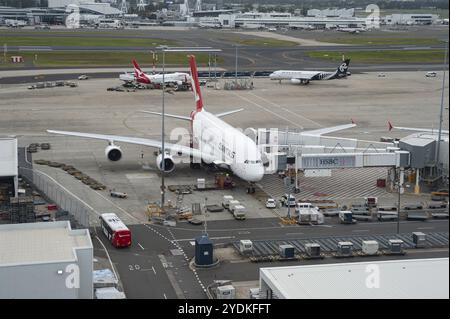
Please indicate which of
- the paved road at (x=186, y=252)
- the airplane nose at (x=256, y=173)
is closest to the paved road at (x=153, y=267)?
the paved road at (x=186, y=252)

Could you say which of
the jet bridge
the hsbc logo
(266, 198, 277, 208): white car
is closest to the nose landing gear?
the jet bridge

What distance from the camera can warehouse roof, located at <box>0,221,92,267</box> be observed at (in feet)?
91.4

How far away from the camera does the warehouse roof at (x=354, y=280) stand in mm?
18844

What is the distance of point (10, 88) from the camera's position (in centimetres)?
10525

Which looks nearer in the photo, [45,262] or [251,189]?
[45,262]

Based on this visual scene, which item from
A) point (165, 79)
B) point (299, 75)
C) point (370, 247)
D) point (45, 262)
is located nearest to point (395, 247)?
point (370, 247)

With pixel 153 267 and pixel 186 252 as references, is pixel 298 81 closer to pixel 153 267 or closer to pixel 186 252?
pixel 186 252

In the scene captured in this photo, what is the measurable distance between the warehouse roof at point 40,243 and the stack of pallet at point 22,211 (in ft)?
28.5

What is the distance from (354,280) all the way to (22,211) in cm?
2550

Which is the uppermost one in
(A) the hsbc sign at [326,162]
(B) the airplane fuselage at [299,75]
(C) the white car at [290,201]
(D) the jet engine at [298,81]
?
(B) the airplane fuselage at [299,75]

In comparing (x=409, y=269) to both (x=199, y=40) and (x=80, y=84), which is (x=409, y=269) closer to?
(x=80, y=84)

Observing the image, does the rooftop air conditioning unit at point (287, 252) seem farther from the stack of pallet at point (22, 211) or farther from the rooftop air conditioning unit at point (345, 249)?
the stack of pallet at point (22, 211)

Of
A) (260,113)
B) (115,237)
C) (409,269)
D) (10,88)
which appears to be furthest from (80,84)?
(409,269)

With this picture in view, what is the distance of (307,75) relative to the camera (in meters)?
120
